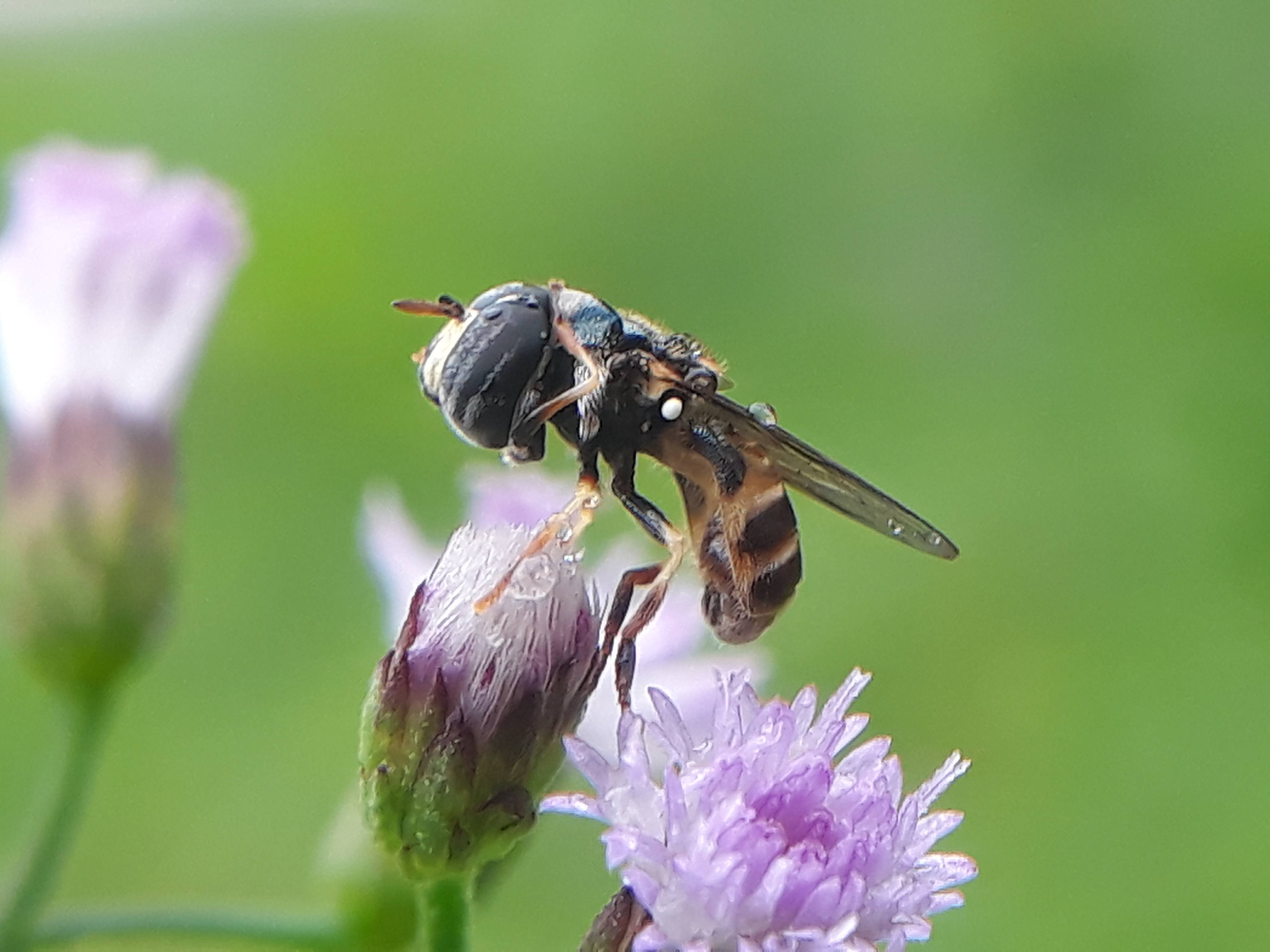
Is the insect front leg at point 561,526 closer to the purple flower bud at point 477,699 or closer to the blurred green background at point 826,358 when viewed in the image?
the purple flower bud at point 477,699

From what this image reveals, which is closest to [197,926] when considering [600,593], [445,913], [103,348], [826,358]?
[445,913]

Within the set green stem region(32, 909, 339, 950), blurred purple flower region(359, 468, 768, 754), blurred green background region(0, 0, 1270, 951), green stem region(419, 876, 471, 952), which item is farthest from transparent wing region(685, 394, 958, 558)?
blurred green background region(0, 0, 1270, 951)

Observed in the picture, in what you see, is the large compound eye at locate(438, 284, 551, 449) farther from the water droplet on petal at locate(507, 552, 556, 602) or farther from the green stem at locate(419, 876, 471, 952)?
the green stem at locate(419, 876, 471, 952)

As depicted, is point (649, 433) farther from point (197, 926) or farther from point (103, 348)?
point (103, 348)

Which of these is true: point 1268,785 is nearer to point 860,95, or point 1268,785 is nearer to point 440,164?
point 860,95

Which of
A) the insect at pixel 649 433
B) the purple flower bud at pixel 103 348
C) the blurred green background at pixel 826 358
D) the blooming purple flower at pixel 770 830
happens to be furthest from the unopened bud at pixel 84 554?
the blurred green background at pixel 826 358

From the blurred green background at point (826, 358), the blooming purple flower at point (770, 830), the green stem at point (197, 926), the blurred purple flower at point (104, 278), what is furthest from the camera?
the blurred green background at point (826, 358)

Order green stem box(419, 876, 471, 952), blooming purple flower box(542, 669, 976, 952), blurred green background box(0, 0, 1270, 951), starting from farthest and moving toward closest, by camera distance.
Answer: blurred green background box(0, 0, 1270, 951), green stem box(419, 876, 471, 952), blooming purple flower box(542, 669, 976, 952)

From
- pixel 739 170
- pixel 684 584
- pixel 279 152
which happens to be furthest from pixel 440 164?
pixel 684 584
